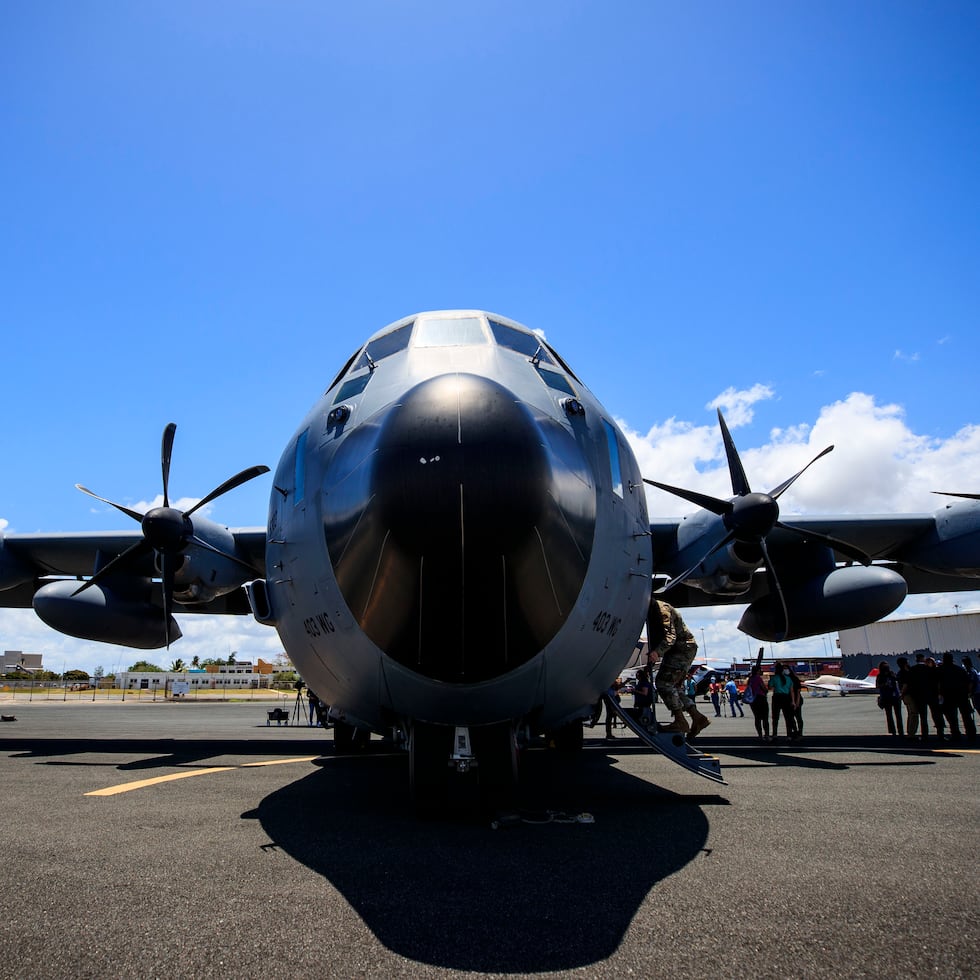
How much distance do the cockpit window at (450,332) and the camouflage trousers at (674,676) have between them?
5.80 metres

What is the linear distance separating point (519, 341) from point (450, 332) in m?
0.79

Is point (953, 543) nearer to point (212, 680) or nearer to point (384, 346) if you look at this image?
point (384, 346)

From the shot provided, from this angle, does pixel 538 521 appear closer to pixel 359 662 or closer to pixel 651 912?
pixel 359 662

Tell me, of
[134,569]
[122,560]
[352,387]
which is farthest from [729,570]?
[134,569]

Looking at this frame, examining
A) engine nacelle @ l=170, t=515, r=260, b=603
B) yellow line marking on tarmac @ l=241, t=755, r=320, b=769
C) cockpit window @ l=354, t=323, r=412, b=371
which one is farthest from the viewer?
engine nacelle @ l=170, t=515, r=260, b=603

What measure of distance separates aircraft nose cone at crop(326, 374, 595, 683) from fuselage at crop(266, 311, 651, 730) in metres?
0.01

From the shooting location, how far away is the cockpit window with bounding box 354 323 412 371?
679 cm

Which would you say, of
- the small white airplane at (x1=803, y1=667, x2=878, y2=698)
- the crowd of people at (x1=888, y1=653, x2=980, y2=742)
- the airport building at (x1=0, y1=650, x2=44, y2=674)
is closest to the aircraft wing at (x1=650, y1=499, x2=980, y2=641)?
the crowd of people at (x1=888, y1=653, x2=980, y2=742)

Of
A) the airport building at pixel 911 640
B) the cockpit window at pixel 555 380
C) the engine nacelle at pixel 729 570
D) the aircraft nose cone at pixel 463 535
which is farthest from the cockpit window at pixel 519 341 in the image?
the airport building at pixel 911 640

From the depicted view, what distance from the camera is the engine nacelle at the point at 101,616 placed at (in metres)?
13.7

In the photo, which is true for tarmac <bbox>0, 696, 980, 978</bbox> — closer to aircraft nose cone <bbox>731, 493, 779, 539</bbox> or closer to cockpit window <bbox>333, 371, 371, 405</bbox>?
aircraft nose cone <bbox>731, 493, 779, 539</bbox>

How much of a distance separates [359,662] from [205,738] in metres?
14.7

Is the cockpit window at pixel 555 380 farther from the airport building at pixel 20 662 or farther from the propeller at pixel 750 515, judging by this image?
the airport building at pixel 20 662

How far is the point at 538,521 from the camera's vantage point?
4344mm
